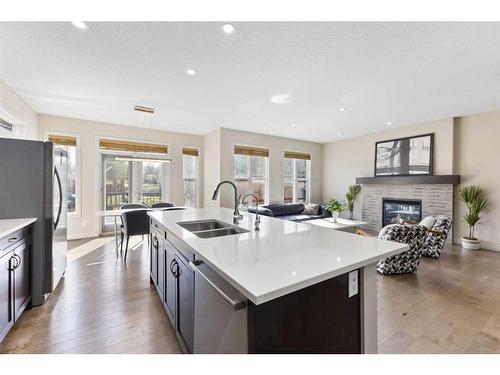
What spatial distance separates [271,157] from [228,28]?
4.74m

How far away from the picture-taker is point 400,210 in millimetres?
5641

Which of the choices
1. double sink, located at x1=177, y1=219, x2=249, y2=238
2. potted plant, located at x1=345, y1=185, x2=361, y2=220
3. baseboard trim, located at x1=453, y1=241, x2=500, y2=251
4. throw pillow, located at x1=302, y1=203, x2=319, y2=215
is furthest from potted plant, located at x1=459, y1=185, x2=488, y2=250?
double sink, located at x1=177, y1=219, x2=249, y2=238

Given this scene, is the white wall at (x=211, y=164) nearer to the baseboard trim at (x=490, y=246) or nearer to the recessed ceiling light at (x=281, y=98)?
the recessed ceiling light at (x=281, y=98)

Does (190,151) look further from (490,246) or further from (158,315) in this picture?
(490,246)

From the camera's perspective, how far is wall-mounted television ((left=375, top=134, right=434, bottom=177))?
16.9 ft

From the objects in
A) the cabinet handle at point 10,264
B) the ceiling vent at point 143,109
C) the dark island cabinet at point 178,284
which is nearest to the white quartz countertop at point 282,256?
the dark island cabinet at point 178,284

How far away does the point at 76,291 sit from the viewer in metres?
2.62

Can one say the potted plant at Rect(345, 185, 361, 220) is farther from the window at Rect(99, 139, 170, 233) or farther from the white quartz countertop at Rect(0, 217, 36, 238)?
the white quartz countertop at Rect(0, 217, 36, 238)

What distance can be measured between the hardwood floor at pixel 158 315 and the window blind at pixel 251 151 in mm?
3646

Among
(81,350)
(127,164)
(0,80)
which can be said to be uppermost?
(0,80)

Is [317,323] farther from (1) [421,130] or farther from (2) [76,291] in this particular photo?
(1) [421,130]
